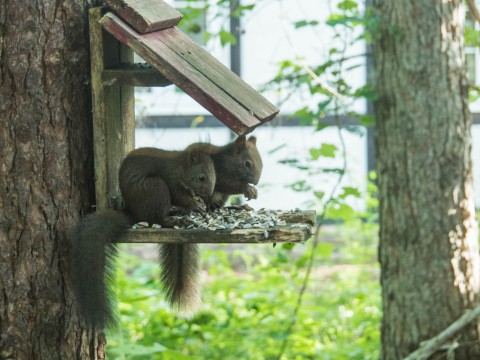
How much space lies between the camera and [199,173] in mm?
2594

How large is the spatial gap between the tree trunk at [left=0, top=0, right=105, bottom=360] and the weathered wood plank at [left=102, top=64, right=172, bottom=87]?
114 mm

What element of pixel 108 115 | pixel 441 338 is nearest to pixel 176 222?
pixel 108 115

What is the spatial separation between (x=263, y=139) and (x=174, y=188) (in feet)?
15.9

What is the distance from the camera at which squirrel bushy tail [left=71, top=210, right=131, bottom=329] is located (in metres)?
2.28

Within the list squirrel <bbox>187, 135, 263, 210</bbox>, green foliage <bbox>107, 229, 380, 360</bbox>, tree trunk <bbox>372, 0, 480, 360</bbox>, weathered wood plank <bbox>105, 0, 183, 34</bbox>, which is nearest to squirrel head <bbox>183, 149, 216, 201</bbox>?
squirrel <bbox>187, 135, 263, 210</bbox>

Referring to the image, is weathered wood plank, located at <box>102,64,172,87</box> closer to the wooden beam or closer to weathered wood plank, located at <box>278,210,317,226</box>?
the wooden beam

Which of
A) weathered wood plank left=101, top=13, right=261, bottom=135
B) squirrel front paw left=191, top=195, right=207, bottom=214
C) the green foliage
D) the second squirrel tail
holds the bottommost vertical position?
the green foliage

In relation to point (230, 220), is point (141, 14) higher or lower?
higher

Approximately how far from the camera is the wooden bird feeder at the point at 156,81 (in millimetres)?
2213

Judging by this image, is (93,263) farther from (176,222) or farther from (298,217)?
(298,217)

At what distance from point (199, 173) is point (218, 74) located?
14.0 inches

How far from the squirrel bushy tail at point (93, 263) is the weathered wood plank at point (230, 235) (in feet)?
0.33

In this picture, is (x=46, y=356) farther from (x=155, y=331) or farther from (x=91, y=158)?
(x=155, y=331)

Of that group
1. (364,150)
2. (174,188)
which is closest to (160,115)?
(364,150)
